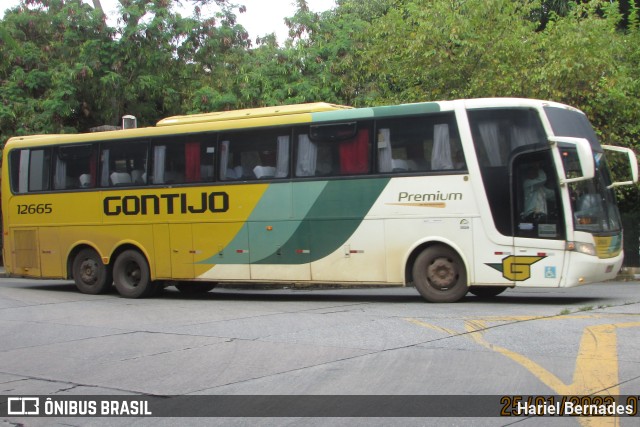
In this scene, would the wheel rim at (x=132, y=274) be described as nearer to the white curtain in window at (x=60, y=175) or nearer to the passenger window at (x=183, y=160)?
the passenger window at (x=183, y=160)

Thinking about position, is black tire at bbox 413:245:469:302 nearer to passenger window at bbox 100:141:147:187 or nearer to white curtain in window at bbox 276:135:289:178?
white curtain in window at bbox 276:135:289:178

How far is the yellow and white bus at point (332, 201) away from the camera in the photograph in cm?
1289

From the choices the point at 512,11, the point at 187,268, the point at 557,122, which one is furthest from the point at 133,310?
the point at 512,11

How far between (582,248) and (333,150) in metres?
4.57

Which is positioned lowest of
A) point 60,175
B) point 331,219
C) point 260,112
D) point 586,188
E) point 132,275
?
point 132,275

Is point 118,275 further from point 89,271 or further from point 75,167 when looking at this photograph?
point 75,167

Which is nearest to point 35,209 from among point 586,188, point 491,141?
point 491,141

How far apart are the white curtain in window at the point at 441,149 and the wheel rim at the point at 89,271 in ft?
26.3

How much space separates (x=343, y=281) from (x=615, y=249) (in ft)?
15.2

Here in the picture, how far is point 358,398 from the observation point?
22.3ft

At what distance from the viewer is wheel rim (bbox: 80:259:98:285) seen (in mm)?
17328

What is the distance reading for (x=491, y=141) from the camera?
516 inches

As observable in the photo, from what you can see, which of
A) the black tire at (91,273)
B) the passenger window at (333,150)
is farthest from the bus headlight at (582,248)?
the black tire at (91,273)

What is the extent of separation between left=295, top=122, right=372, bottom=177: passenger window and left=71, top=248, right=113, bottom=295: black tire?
529cm
